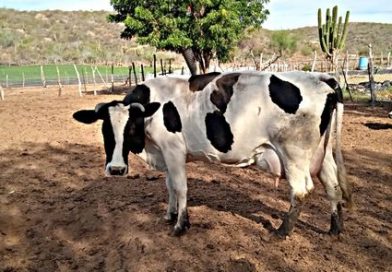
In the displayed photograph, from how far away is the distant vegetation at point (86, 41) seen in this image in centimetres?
6475

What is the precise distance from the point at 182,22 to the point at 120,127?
51.8 feet

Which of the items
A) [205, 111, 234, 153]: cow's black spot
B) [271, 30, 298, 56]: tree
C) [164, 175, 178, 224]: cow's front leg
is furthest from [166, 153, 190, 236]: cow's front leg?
[271, 30, 298, 56]: tree

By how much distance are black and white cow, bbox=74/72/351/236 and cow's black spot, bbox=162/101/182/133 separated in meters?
0.01

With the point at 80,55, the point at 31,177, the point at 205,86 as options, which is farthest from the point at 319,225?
the point at 80,55

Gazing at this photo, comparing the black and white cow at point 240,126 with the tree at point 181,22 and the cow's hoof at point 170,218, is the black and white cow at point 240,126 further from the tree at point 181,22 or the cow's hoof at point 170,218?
the tree at point 181,22

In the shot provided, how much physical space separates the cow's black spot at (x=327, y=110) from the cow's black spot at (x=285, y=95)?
0.31 meters

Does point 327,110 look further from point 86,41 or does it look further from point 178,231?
point 86,41

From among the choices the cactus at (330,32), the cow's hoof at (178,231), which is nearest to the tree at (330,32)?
the cactus at (330,32)

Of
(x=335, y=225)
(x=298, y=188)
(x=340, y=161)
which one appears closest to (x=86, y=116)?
(x=298, y=188)

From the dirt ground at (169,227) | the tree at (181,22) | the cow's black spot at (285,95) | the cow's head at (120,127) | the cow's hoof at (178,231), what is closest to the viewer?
the dirt ground at (169,227)

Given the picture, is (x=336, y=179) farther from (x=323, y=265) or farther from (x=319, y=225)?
(x=323, y=265)

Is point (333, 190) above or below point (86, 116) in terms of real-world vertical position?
below

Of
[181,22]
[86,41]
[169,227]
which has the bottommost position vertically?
[169,227]

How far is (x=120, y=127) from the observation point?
4.56m
